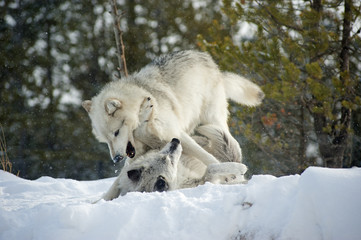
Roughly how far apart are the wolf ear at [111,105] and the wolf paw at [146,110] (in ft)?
0.83

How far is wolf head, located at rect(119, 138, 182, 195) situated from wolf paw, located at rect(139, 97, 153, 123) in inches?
17.2

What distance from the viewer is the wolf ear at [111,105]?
3774 millimetres

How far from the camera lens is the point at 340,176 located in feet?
6.23

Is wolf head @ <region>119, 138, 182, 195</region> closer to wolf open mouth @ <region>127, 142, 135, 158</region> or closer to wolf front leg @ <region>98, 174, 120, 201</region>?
wolf front leg @ <region>98, 174, 120, 201</region>

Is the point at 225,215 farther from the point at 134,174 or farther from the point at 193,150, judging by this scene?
the point at 193,150

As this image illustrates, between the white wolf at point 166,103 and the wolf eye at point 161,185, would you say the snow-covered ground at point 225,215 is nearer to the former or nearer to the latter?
the wolf eye at point 161,185

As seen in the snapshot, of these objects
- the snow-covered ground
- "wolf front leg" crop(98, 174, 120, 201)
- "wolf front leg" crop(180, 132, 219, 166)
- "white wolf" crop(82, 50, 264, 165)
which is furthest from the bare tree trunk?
the snow-covered ground

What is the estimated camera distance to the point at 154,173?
351 centimetres

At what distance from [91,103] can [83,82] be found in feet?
25.3

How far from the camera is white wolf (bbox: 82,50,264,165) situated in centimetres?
386

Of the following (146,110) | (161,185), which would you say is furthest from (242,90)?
(161,185)

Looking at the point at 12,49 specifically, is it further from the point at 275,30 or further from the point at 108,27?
the point at 275,30

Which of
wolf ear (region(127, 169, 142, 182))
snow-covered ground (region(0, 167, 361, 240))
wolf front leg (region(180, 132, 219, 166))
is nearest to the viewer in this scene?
snow-covered ground (region(0, 167, 361, 240))

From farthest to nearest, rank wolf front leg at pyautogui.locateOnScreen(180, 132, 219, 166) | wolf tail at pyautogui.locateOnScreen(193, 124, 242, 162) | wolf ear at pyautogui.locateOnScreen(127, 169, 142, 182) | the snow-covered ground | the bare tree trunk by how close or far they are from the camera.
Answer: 1. the bare tree trunk
2. wolf tail at pyautogui.locateOnScreen(193, 124, 242, 162)
3. wolf front leg at pyautogui.locateOnScreen(180, 132, 219, 166)
4. wolf ear at pyautogui.locateOnScreen(127, 169, 142, 182)
5. the snow-covered ground
